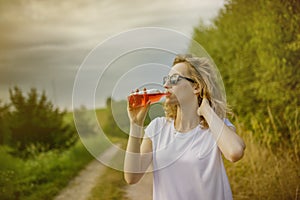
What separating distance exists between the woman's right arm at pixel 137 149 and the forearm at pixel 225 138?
22cm

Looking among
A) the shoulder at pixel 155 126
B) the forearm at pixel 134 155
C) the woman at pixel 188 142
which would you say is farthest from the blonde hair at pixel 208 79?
the forearm at pixel 134 155

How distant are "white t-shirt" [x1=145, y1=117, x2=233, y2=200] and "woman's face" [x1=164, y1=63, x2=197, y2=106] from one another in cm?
10

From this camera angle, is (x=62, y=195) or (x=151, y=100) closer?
(x=151, y=100)

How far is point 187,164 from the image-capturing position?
1.81 meters

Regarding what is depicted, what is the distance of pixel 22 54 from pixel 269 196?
1.82m

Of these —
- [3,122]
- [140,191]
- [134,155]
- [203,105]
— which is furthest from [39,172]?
[203,105]

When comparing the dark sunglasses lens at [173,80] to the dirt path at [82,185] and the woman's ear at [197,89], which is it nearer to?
the woman's ear at [197,89]

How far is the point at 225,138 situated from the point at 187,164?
6.3 inches

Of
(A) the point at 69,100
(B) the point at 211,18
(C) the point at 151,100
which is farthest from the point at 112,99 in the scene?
(B) the point at 211,18

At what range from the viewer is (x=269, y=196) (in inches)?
135

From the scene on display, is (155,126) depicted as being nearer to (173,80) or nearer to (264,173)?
(173,80)

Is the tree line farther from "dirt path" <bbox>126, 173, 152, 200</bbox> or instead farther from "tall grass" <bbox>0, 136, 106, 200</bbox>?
"dirt path" <bbox>126, 173, 152, 200</bbox>

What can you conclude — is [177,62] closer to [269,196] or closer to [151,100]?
[151,100]

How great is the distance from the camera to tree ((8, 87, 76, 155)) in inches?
134
